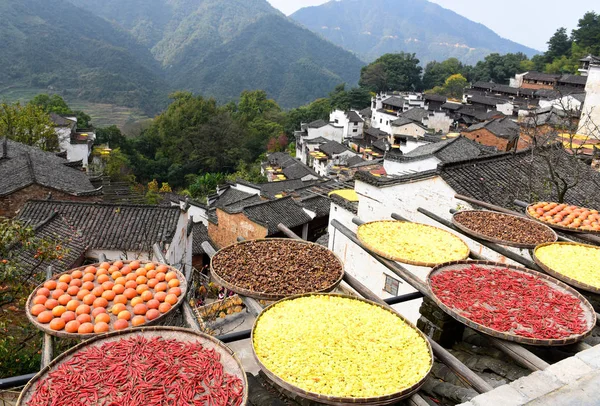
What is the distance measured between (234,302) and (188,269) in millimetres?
3316

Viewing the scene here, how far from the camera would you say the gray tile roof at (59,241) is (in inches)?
381

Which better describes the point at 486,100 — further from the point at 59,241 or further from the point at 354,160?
the point at 59,241

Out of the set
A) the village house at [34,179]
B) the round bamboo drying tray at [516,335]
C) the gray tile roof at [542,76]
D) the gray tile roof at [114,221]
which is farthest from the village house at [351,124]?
the round bamboo drying tray at [516,335]

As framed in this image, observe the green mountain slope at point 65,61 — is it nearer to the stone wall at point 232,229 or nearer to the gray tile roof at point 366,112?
the gray tile roof at point 366,112

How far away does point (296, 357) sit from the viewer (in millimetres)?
3184

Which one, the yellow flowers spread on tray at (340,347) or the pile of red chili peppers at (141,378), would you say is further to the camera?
the yellow flowers spread on tray at (340,347)

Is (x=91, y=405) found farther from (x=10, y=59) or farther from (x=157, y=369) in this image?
(x=10, y=59)

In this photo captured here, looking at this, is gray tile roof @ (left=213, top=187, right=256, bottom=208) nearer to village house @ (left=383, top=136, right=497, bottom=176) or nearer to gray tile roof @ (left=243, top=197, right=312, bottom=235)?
gray tile roof @ (left=243, top=197, right=312, bottom=235)

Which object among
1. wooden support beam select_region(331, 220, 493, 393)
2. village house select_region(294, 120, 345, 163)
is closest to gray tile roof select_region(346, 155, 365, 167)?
village house select_region(294, 120, 345, 163)

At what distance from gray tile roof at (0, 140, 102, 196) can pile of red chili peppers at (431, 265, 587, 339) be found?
1460 centimetres

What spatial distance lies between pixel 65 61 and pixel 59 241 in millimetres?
99049

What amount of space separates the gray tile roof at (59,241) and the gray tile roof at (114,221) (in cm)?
21

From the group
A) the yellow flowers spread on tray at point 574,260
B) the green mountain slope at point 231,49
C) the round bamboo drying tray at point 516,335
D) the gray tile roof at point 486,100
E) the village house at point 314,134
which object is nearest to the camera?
the round bamboo drying tray at point 516,335

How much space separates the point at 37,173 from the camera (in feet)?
53.3
